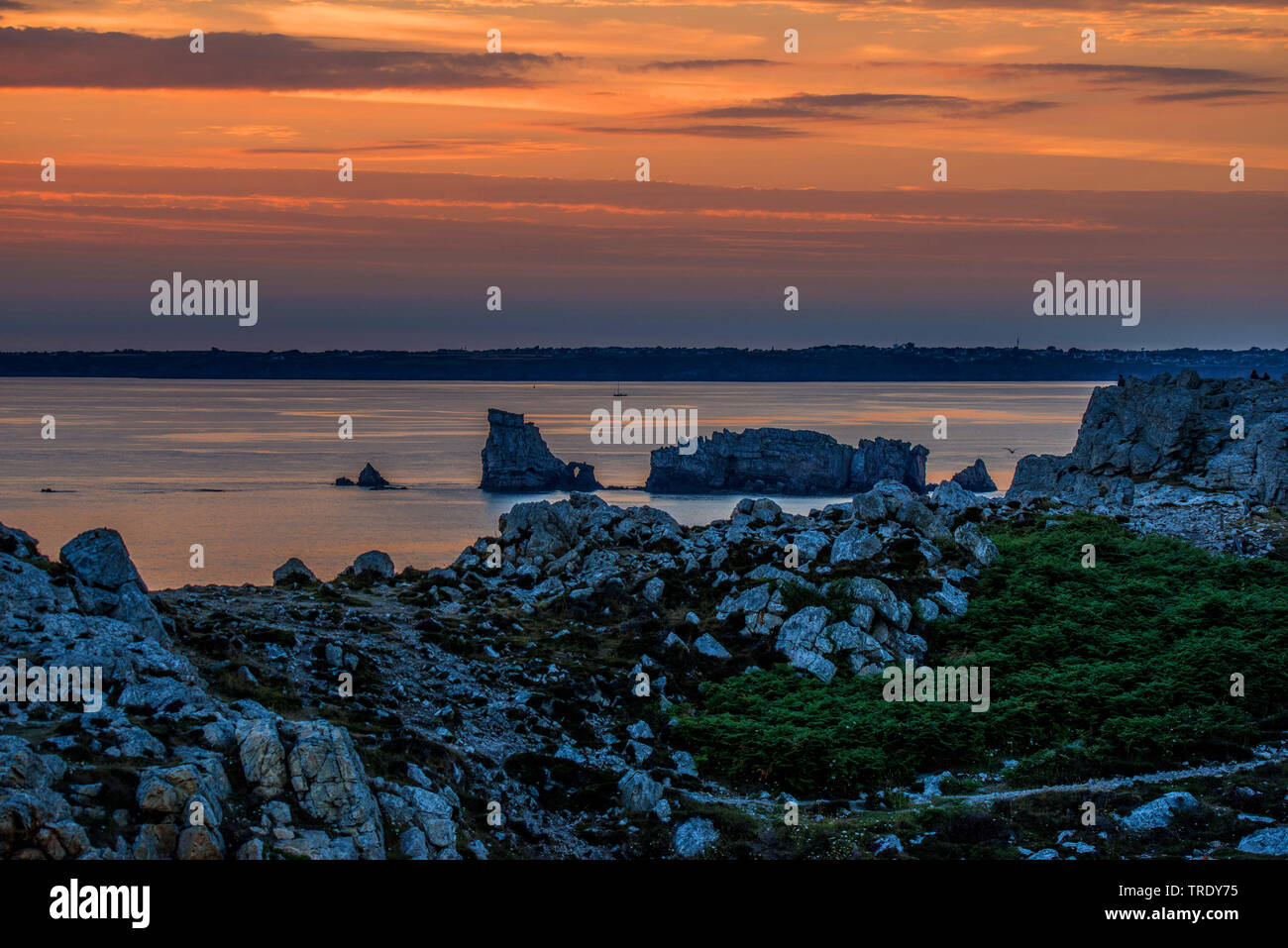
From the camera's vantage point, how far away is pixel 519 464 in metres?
138

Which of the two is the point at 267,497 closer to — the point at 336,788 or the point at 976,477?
the point at 976,477

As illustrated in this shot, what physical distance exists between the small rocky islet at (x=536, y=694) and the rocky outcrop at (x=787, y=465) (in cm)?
8975

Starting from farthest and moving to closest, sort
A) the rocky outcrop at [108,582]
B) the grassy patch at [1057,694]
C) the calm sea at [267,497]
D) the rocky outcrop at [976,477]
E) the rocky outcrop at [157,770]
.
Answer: the rocky outcrop at [976,477], the calm sea at [267,497], the rocky outcrop at [108,582], the grassy patch at [1057,694], the rocky outcrop at [157,770]

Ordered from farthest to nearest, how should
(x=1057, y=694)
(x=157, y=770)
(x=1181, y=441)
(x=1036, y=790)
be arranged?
1. (x=1181, y=441)
2. (x=1057, y=694)
3. (x=1036, y=790)
4. (x=157, y=770)

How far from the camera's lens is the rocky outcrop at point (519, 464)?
5413 inches

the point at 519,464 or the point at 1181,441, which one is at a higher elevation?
the point at 1181,441

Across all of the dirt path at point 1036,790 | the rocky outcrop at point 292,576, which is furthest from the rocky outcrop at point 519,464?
the dirt path at point 1036,790

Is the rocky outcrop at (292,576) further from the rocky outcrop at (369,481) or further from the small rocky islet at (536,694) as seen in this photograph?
the rocky outcrop at (369,481)

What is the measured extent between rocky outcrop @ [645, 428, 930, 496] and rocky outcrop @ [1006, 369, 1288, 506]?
245ft

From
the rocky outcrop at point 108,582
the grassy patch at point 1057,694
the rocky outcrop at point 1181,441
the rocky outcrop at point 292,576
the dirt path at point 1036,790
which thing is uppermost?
the rocky outcrop at point 1181,441

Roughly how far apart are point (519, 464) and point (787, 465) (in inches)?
1353

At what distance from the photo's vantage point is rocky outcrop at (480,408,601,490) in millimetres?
137500

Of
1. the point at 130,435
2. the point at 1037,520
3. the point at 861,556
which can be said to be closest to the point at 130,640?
the point at 861,556

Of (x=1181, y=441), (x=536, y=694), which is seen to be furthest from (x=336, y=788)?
(x=1181, y=441)
